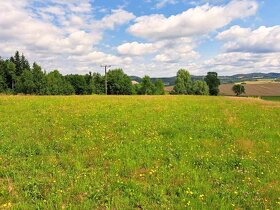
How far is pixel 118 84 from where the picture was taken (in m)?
132

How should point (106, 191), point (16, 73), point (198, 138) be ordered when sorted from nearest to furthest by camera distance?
point (106, 191) < point (198, 138) < point (16, 73)

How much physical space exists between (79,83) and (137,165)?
126844 millimetres

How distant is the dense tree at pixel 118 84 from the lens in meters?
132

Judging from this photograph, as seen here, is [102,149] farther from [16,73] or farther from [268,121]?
[16,73]

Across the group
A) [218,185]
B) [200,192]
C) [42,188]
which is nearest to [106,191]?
[42,188]

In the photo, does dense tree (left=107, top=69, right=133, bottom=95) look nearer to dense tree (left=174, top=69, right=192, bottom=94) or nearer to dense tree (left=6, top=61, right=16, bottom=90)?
dense tree (left=174, top=69, right=192, bottom=94)

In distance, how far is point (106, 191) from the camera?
29.6 ft

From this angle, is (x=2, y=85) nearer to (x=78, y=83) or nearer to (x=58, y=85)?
(x=58, y=85)

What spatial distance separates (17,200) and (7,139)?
23.9 feet

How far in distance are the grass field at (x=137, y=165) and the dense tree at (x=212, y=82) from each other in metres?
127

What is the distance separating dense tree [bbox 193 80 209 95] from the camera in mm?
133375

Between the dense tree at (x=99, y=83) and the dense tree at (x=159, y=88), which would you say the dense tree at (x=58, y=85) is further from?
the dense tree at (x=159, y=88)

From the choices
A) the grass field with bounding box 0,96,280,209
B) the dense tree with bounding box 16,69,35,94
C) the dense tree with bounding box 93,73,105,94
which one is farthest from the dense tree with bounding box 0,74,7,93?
the grass field with bounding box 0,96,280,209

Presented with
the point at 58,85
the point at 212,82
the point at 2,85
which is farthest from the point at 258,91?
the point at 2,85
